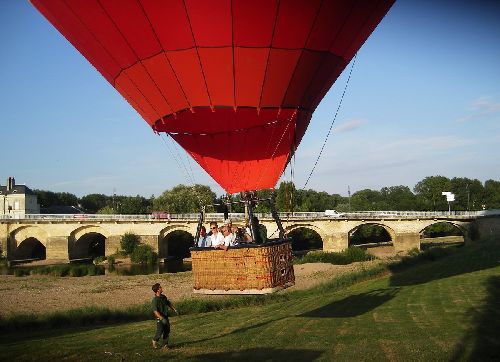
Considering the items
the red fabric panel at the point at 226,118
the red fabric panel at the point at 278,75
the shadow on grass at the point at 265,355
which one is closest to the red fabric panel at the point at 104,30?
the red fabric panel at the point at 226,118

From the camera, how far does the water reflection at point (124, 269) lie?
4187cm

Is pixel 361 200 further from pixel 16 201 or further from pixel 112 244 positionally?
pixel 16 201

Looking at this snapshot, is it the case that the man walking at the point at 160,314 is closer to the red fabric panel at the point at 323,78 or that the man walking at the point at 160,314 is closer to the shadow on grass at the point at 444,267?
the red fabric panel at the point at 323,78

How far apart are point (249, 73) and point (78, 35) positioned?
3.51 metres

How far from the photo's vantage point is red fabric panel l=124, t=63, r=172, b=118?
9414mm

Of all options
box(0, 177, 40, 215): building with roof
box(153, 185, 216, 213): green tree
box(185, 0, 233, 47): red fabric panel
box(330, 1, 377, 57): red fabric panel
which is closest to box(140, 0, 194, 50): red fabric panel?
box(185, 0, 233, 47): red fabric panel

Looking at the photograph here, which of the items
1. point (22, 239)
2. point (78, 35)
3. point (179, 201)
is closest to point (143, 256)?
point (22, 239)

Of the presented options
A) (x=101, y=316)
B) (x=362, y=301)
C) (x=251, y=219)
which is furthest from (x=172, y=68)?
(x=101, y=316)

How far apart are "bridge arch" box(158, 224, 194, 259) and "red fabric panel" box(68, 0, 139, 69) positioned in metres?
43.8

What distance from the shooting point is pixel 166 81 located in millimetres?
9203

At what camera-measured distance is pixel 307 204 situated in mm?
74375

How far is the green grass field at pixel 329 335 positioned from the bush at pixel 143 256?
108 ft

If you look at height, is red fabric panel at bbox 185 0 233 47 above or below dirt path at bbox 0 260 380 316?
above

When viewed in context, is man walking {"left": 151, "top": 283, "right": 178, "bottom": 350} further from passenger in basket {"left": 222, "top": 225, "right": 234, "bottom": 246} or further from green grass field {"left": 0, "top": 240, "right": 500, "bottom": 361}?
passenger in basket {"left": 222, "top": 225, "right": 234, "bottom": 246}
